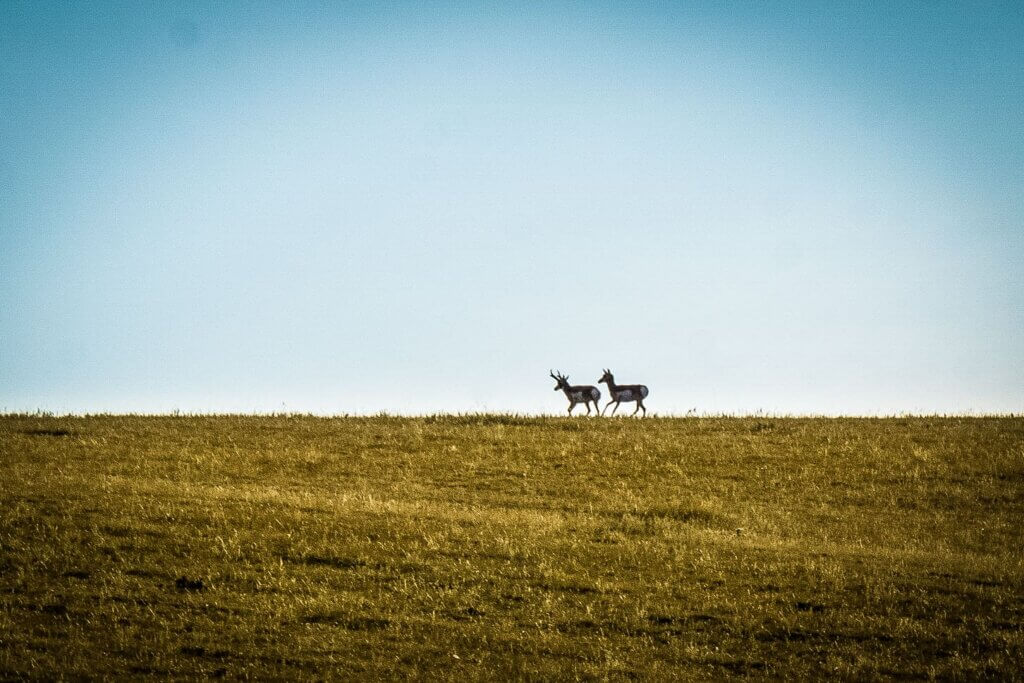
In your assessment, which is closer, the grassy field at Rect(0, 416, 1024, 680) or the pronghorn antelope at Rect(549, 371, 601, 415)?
the grassy field at Rect(0, 416, 1024, 680)

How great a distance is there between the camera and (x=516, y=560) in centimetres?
1523

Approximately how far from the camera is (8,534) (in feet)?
51.9

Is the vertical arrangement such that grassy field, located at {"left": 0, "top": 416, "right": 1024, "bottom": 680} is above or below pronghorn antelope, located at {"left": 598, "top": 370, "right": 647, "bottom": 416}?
below

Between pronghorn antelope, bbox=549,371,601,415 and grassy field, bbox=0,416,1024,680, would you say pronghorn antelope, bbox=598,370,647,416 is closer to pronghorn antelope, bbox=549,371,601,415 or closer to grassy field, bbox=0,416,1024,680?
pronghorn antelope, bbox=549,371,601,415

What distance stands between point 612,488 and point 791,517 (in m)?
4.83

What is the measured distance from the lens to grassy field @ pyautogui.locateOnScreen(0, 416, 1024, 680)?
11124 millimetres

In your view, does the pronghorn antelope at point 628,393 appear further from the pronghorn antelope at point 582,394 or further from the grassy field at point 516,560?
the grassy field at point 516,560

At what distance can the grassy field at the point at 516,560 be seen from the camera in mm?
11124

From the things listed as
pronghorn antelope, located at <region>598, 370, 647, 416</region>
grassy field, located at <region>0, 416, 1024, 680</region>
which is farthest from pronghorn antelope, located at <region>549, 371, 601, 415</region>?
grassy field, located at <region>0, 416, 1024, 680</region>

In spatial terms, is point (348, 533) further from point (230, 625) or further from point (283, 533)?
point (230, 625)

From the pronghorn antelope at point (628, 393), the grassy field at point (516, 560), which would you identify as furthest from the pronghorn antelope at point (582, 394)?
the grassy field at point (516, 560)

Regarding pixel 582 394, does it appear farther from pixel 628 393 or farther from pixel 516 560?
pixel 516 560

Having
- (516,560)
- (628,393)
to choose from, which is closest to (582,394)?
(628,393)

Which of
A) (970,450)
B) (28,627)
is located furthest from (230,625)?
(970,450)
